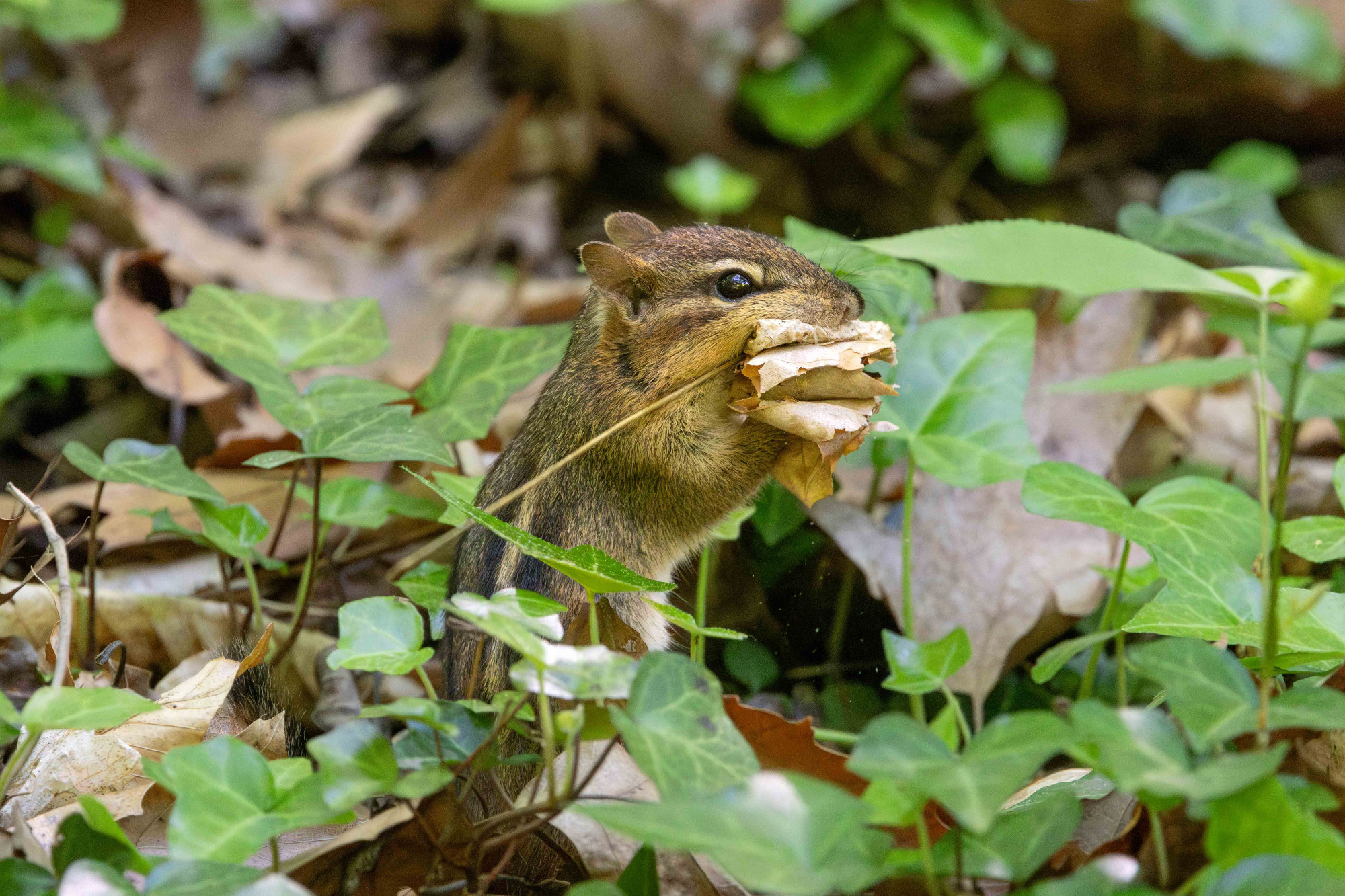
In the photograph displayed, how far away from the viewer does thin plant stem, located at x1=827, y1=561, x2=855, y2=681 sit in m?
3.49

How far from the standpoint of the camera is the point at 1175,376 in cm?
206

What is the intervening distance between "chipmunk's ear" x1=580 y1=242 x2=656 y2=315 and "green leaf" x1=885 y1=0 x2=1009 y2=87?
351cm

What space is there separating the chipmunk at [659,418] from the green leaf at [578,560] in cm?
76

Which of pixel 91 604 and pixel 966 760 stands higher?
pixel 966 760

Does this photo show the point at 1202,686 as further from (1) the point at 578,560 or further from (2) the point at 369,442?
(2) the point at 369,442

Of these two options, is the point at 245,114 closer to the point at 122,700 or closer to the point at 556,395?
the point at 556,395

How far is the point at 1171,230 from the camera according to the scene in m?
3.73

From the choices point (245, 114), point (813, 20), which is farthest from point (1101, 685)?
point (245, 114)

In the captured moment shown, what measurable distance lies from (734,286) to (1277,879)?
2012mm

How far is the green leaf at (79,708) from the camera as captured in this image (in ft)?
6.03

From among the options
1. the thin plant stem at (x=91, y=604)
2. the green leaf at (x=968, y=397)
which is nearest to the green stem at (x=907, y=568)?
the green leaf at (x=968, y=397)

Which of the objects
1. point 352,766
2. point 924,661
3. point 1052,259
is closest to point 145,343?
point 352,766

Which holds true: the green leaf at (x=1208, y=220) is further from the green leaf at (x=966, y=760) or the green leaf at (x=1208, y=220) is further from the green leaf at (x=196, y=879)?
the green leaf at (x=196, y=879)

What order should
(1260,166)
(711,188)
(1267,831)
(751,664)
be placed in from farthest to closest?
(1260,166) → (711,188) → (751,664) → (1267,831)
